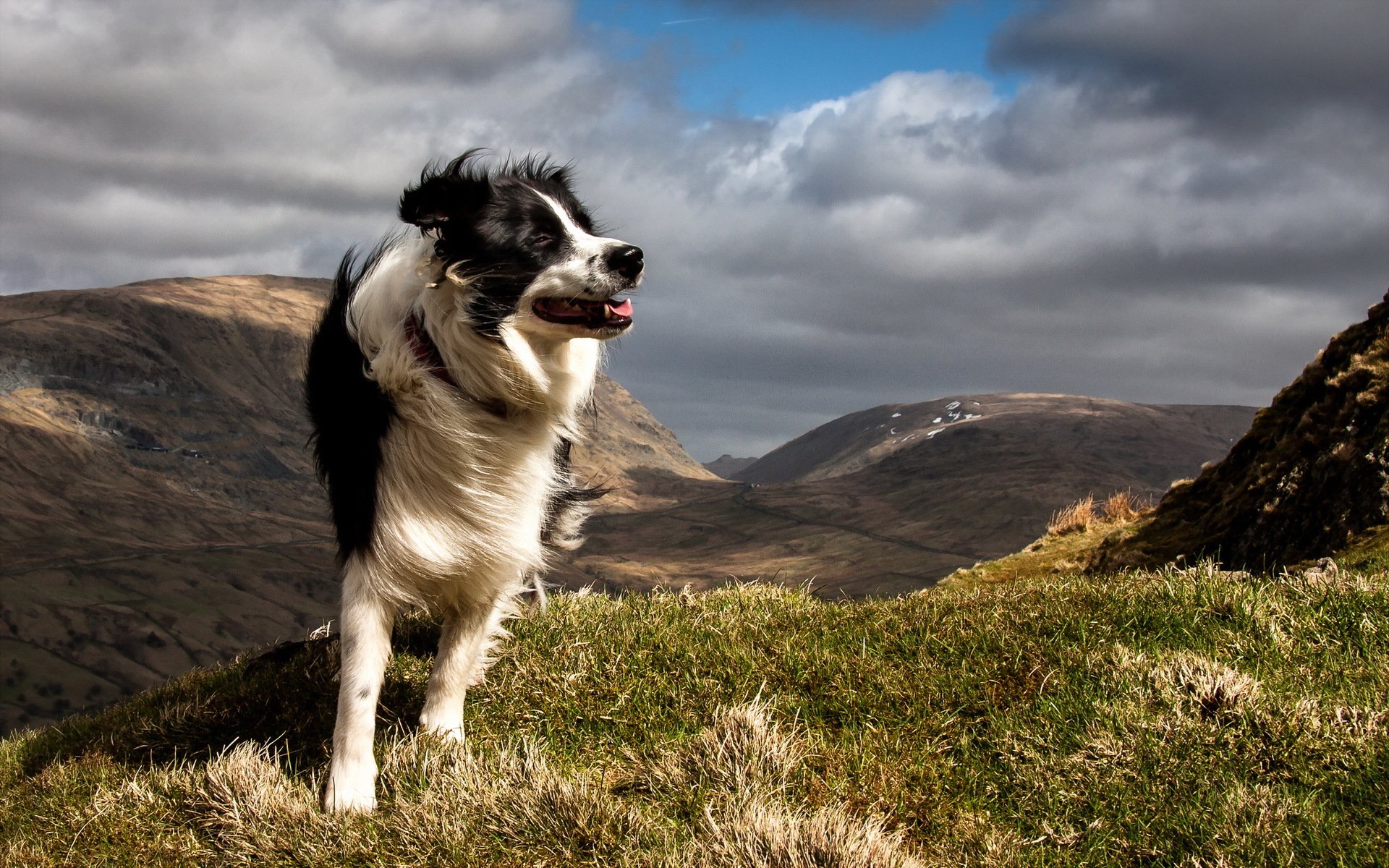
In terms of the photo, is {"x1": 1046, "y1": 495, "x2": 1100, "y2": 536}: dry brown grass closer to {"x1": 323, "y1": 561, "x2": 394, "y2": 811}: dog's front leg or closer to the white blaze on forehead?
the white blaze on forehead

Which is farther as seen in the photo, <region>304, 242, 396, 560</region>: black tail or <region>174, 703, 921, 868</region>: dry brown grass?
<region>304, 242, 396, 560</region>: black tail

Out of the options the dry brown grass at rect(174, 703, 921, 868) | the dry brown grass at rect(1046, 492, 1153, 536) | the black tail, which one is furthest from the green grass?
the dry brown grass at rect(1046, 492, 1153, 536)

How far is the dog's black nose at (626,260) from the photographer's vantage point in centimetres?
547

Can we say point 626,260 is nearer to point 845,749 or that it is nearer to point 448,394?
point 448,394

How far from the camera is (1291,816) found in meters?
4.36

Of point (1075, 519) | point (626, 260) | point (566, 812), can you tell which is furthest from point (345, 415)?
point (1075, 519)

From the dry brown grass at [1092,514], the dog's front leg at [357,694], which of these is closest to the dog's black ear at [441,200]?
the dog's front leg at [357,694]

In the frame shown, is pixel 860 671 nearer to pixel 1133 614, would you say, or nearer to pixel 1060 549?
pixel 1133 614

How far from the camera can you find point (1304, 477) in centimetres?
805

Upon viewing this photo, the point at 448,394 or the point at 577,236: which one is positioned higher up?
the point at 577,236

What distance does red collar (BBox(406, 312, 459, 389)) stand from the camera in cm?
561

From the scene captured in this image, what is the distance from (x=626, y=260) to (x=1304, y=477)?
5679 mm

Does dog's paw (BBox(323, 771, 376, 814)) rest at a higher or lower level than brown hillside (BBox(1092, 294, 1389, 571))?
lower

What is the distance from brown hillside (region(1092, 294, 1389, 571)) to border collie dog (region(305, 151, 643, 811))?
17.8 ft
